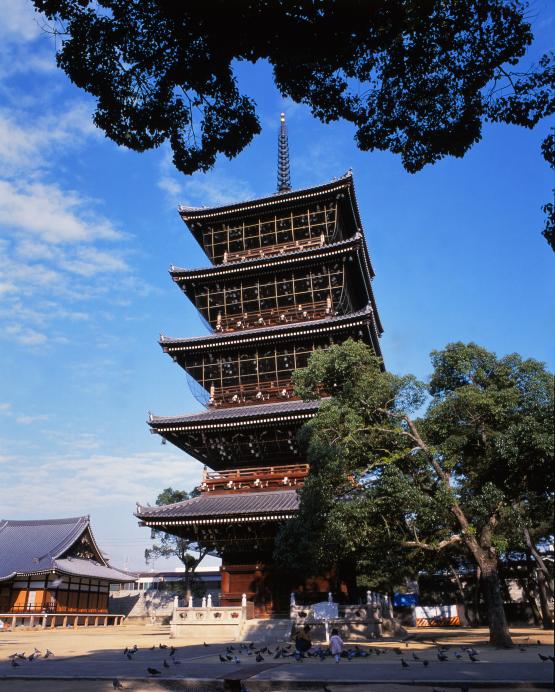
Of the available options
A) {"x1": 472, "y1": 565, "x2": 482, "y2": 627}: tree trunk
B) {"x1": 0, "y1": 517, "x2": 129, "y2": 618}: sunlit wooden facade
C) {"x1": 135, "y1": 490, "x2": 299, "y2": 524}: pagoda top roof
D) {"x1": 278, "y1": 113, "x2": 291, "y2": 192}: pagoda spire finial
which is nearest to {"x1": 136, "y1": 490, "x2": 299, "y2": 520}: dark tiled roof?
{"x1": 135, "y1": 490, "x2": 299, "y2": 524}: pagoda top roof

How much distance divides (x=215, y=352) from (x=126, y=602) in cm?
3334

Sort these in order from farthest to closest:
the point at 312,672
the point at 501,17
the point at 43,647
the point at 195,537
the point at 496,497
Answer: the point at 195,537 < the point at 43,647 < the point at 496,497 < the point at 312,672 < the point at 501,17

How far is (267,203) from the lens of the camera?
30516mm

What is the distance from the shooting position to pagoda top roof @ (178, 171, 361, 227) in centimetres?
2928

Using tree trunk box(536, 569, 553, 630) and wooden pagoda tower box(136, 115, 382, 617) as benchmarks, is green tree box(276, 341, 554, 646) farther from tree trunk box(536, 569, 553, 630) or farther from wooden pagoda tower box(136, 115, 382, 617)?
tree trunk box(536, 569, 553, 630)

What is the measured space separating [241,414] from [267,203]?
40.0 ft

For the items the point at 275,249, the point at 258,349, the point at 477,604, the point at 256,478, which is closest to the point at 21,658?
the point at 256,478

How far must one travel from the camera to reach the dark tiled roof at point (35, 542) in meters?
38.6

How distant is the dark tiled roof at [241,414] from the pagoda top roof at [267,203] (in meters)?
11.1

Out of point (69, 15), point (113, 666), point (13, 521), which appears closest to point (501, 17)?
point (69, 15)

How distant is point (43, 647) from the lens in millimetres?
20656

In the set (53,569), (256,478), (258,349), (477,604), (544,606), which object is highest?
(258,349)

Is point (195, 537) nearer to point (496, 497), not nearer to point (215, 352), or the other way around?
point (215, 352)

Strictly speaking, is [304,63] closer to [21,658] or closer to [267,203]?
[21,658]
